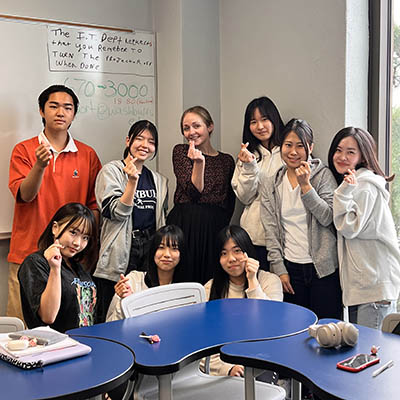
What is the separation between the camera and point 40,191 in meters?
3.46

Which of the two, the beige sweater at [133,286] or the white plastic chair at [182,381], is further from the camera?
the beige sweater at [133,286]

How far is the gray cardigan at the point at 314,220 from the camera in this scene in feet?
10.0

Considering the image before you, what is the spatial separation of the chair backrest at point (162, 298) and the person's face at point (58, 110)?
1237 millimetres

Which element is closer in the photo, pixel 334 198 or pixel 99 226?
pixel 334 198

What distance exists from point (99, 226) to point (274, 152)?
109 centimetres

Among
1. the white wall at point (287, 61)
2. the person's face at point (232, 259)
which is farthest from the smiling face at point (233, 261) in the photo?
the white wall at point (287, 61)

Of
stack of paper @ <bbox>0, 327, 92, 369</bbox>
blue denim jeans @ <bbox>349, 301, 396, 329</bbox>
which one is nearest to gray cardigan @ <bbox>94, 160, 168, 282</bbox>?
blue denim jeans @ <bbox>349, 301, 396, 329</bbox>

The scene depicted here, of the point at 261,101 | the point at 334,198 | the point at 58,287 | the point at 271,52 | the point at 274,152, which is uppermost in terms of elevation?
the point at 271,52

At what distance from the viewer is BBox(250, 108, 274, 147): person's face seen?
11.3 feet

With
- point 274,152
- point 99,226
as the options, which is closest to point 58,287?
point 99,226

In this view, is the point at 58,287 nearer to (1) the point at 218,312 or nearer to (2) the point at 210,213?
(1) the point at 218,312

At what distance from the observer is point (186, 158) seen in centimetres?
359

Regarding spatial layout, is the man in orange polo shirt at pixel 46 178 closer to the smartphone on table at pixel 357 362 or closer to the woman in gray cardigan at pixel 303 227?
the woman in gray cardigan at pixel 303 227

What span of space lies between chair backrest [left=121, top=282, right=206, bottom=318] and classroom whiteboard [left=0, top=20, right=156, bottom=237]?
1.37 meters
